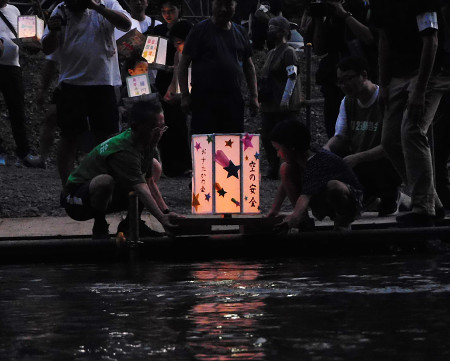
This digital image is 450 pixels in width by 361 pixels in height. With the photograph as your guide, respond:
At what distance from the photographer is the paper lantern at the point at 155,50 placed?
1306 cm

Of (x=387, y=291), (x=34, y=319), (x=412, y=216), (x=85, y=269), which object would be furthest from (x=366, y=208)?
(x=34, y=319)

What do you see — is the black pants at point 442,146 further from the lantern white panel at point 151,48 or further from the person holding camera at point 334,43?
the lantern white panel at point 151,48

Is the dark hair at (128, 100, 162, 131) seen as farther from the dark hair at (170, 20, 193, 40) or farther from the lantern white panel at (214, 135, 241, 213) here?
the dark hair at (170, 20, 193, 40)

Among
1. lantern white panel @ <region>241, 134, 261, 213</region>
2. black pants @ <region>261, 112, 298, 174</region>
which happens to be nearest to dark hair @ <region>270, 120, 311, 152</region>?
lantern white panel @ <region>241, 134, 261, 213</region>

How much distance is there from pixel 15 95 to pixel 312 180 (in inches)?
267

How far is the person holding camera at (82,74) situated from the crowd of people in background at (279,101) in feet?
0.04

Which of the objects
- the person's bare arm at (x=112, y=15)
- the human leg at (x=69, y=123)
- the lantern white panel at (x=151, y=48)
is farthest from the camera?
the lantern white panel at (x=151, y=48)

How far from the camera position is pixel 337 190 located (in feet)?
27.5

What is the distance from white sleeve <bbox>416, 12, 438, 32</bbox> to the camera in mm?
8312

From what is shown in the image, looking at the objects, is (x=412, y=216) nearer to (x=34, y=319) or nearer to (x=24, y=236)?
(x=24, y=236)

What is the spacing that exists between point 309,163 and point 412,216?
2.79ft

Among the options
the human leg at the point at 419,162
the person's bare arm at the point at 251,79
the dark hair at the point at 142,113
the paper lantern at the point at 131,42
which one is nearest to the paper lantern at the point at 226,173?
the dark hair at the point at 142,113

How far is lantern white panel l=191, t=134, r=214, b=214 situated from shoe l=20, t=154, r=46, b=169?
7327mm

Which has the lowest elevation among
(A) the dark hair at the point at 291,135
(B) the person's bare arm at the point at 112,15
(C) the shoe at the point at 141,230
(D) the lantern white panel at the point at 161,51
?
(C) the shoe at the point at 141,230
